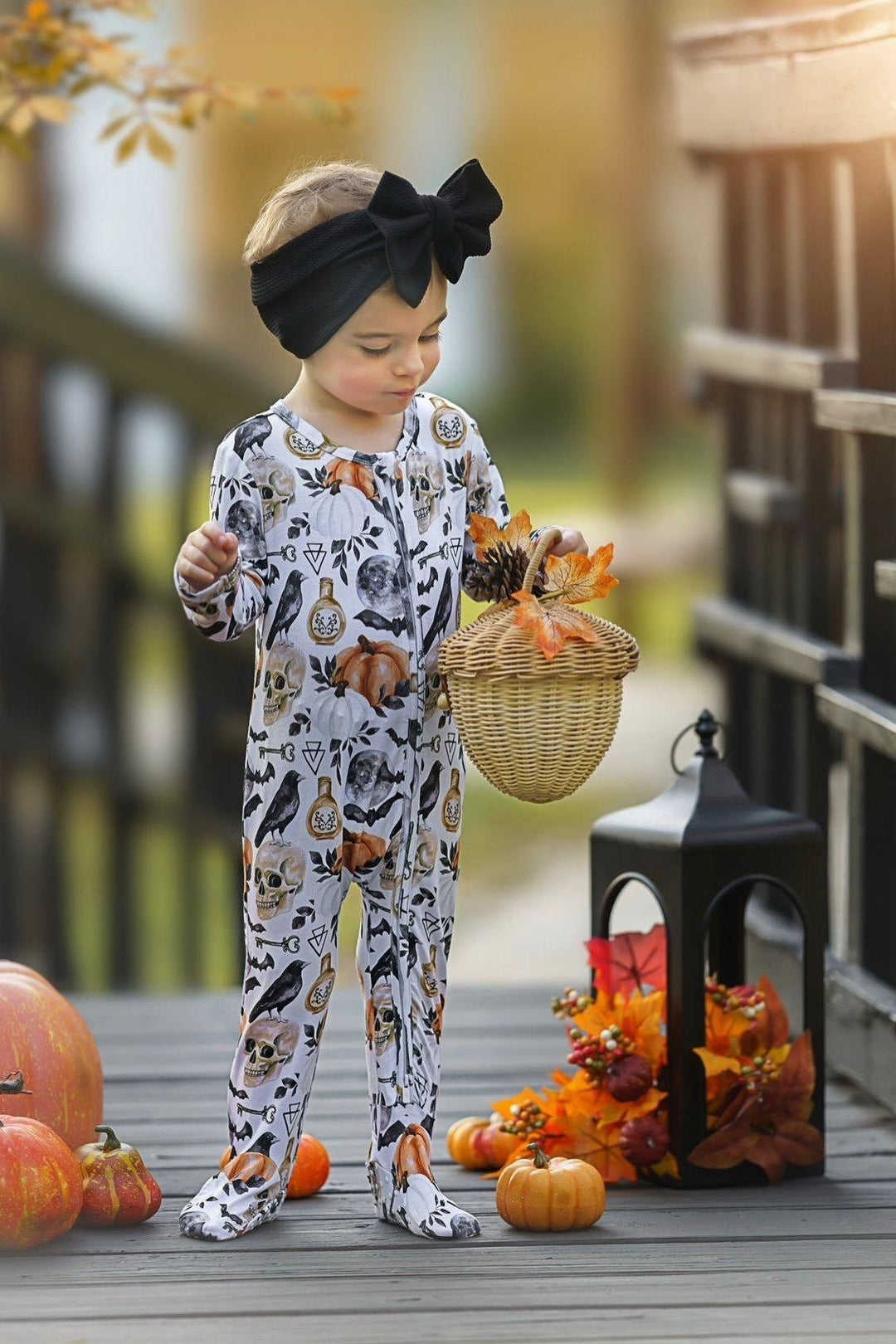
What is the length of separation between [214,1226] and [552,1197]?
18.1 inches

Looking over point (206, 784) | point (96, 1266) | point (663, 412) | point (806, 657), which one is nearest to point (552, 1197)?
point (96, 1266)

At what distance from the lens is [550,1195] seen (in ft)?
8.87

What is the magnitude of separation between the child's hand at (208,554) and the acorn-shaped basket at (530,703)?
32cm

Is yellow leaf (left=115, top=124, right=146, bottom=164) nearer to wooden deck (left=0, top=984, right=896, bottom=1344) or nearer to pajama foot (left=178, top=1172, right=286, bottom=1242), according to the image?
wooden deck (left=0, top=984, right=896, bottom=1344)

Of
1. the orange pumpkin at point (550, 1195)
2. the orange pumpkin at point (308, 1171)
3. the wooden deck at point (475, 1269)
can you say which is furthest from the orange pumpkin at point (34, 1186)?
the orange pumpkin at point (550, 1195)

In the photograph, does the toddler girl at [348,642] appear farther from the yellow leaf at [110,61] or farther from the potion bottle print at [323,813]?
the yellow leaf at [110,61]

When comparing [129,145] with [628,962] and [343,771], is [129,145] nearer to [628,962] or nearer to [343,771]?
[343,771]

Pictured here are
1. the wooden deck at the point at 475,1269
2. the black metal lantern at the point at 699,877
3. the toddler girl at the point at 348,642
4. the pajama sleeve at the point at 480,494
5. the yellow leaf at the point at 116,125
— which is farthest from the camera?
the yellow leaf at the point at 116,125

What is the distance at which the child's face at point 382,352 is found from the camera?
257 cm

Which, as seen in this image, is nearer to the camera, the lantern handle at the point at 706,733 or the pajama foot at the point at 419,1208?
the pajama foot at the point at 419,1208

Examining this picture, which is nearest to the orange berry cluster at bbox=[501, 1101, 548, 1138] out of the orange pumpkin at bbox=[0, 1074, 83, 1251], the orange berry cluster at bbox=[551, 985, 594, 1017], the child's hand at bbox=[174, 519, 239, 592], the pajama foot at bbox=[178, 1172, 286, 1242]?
the orange berry cluster at bbox=[551, 985, 594, 1017]

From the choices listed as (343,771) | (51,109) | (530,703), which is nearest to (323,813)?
(343,771)

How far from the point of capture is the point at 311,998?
273cm

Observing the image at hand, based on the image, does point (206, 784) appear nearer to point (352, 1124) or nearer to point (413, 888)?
point (352, 1124)
